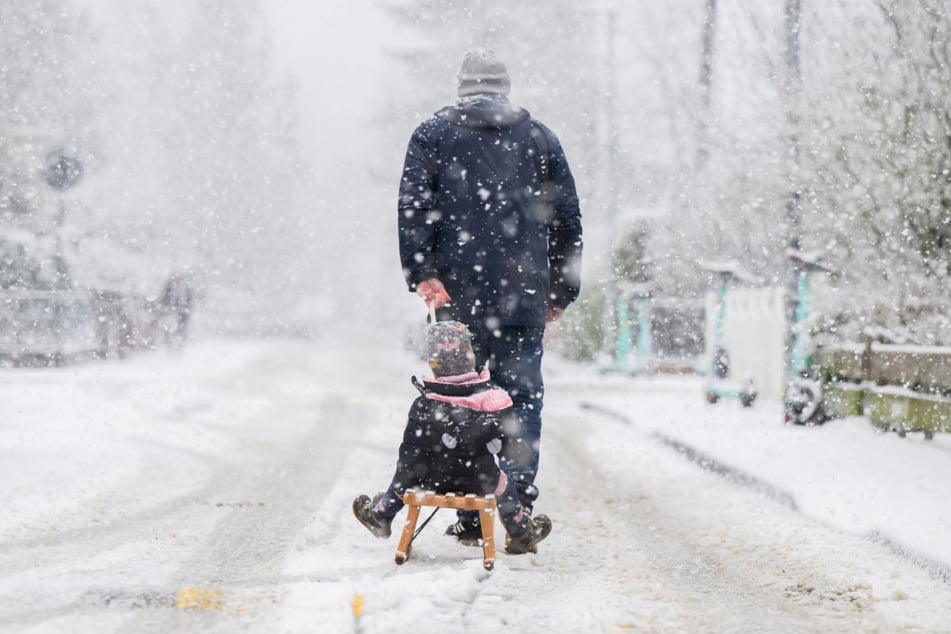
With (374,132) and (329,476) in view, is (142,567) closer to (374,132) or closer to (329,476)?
(329,476)

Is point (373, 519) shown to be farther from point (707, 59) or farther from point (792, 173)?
point (707, 59)

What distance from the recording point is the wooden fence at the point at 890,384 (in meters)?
7.34

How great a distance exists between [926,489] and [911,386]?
2277 mm

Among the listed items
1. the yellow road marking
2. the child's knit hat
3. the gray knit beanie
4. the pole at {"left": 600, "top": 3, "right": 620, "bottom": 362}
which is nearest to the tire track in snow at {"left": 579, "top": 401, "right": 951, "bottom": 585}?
the child's knit hat

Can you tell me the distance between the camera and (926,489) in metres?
5.88

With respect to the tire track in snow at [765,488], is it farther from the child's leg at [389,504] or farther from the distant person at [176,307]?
the distant person at [176,307]

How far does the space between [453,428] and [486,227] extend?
90 cm

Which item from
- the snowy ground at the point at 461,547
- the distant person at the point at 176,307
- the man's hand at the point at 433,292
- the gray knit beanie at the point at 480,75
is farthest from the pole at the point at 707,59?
the man's hand at the point at 433,292

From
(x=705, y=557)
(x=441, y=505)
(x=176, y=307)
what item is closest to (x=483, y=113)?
(x=441, y=505)

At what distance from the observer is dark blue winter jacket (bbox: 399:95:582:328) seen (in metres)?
4.37

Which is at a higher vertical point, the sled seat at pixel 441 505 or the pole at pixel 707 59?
the pole at pixel 707 59

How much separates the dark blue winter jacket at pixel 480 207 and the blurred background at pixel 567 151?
4.36 meters

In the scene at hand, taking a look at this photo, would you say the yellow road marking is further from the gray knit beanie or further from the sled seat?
the gray knit beanie

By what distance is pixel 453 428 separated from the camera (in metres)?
4.01
